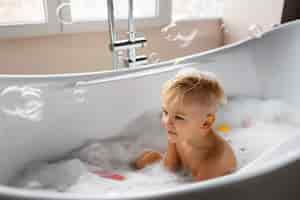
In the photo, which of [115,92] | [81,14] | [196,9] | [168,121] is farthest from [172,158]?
[196,9]

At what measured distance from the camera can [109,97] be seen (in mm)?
1265

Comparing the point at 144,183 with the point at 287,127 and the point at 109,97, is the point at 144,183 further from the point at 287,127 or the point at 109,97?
the point at 287,127

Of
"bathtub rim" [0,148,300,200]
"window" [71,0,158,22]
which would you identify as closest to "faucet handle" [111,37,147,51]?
"window" [71,0,158,22]

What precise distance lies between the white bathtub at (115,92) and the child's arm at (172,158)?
0.23m

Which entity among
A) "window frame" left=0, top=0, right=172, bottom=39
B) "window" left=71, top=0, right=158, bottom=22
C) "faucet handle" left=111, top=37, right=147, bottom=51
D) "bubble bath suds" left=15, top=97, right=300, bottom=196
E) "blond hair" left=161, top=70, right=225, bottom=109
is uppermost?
"window" left=71, top=0, right=158, bottom=22

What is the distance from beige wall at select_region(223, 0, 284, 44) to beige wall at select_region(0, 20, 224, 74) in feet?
0.64

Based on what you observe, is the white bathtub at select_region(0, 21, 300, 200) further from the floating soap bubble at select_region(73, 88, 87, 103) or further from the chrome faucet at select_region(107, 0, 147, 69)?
the chrome faucet at select_region(107, 0, 147, 69)

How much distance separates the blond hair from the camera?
94 cm

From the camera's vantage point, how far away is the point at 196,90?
940mm

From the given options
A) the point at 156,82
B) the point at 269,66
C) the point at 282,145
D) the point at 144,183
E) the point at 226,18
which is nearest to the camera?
the point at 282,145

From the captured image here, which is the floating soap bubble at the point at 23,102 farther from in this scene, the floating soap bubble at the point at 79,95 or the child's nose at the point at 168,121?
the child's nose at the point at 168,121

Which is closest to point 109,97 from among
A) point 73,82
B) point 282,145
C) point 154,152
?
point 73,82

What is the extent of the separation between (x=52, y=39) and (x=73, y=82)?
0.41 m

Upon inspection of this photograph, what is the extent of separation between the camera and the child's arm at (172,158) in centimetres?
111
